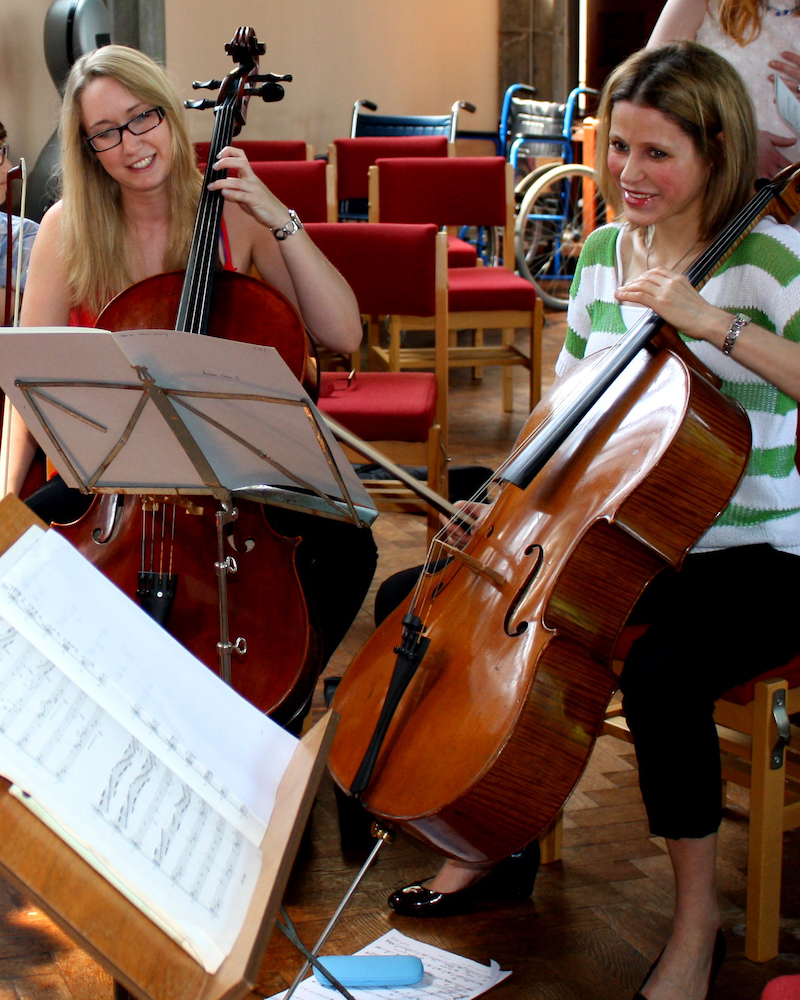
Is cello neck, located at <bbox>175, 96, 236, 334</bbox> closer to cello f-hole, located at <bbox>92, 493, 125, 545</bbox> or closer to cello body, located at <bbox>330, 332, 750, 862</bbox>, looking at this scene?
cello f-hole, located at <bbox>92, 493, 125, 545</bbox>

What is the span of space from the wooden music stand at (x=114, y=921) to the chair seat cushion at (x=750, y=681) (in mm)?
861

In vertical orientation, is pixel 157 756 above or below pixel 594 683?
above

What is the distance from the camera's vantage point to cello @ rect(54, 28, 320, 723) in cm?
143

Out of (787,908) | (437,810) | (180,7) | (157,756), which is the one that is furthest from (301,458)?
(180,7)

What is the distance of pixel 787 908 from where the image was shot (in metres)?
1.53

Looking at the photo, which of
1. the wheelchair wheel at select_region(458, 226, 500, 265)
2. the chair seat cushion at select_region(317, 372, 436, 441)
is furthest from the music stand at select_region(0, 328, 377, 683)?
the wheelchair wheel at select_region(458, 226, 500, 265)

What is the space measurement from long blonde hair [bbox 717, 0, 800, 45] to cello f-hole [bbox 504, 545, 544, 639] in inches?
42.4

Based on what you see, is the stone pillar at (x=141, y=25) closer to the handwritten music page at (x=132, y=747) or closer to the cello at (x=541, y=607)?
the cello at (x=541, y=607)

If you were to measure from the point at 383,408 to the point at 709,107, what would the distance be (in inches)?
51.2

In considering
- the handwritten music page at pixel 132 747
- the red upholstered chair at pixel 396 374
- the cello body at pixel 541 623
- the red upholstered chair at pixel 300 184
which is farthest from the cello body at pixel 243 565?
the red upholstered chair at pixel 300 184

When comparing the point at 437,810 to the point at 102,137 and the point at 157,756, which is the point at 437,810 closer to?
the point at 157,756

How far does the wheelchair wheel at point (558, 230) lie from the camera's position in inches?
256

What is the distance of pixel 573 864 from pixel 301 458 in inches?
33.5

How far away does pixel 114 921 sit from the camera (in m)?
0.59
